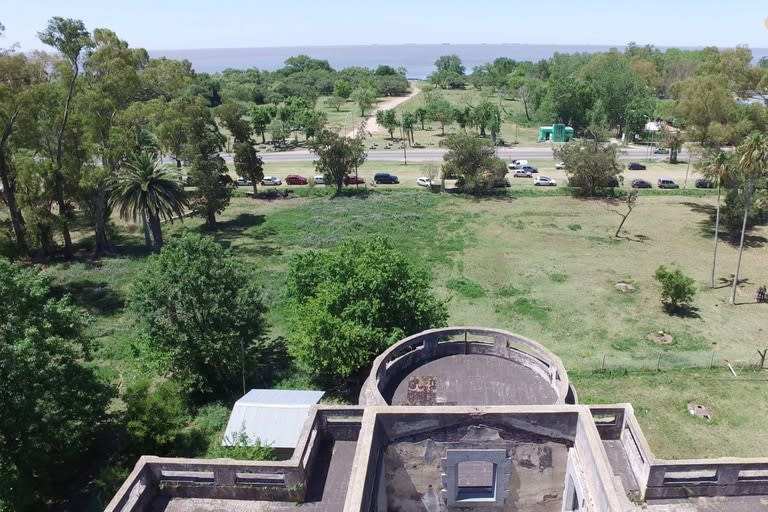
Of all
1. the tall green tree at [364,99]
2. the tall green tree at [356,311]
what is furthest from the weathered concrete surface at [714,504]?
the tall green tree at [364,99]

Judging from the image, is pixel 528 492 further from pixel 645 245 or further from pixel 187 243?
pixel 645 245

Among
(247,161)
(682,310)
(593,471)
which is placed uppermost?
(247,161)

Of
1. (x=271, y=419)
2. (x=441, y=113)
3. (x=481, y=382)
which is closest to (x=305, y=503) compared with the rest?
(x=481, y=382)

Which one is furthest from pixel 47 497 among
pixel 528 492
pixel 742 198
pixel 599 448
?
pixel 742 198

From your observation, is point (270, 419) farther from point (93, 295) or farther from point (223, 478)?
point (93, 295)

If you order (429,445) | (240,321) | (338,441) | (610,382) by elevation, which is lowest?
(610,382)
